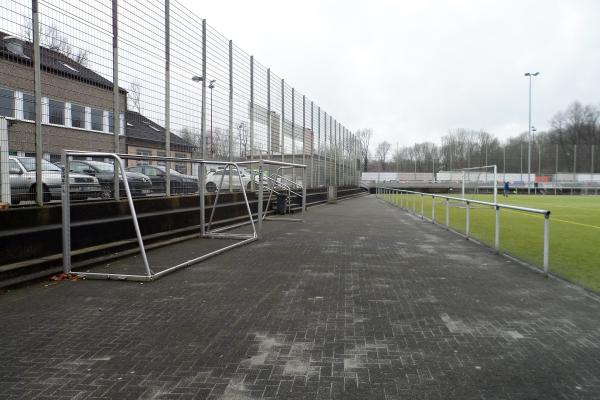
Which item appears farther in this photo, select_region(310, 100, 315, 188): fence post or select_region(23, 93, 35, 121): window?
select_region(310, 100, 315, 188): fence post

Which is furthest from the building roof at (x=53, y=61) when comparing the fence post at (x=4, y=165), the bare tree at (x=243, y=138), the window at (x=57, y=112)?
the bare tree at (x=243, y=138)

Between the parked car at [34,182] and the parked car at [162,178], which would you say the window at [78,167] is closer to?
the parked car at [34,182]

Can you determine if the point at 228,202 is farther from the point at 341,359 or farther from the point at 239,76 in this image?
the point at 341,359

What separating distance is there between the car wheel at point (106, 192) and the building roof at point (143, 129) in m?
1.21

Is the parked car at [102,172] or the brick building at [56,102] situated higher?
the brick building at [56,102]

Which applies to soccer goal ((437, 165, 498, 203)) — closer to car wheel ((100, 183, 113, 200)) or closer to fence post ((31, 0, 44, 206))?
car wheel ((100, 183, 113, 200))

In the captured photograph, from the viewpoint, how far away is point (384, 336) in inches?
173

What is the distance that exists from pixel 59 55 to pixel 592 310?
→ 8182mm

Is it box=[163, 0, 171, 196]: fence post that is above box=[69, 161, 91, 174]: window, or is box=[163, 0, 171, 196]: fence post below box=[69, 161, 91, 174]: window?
above

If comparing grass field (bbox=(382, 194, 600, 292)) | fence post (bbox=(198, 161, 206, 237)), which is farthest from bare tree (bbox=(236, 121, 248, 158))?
grass field (bbox=(382, 194, 600, 292))

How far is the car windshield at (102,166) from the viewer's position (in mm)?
8703

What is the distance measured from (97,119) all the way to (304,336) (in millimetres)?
6330

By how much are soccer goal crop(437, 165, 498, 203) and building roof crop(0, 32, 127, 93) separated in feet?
103

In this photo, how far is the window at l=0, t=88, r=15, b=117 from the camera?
643 centimetres
